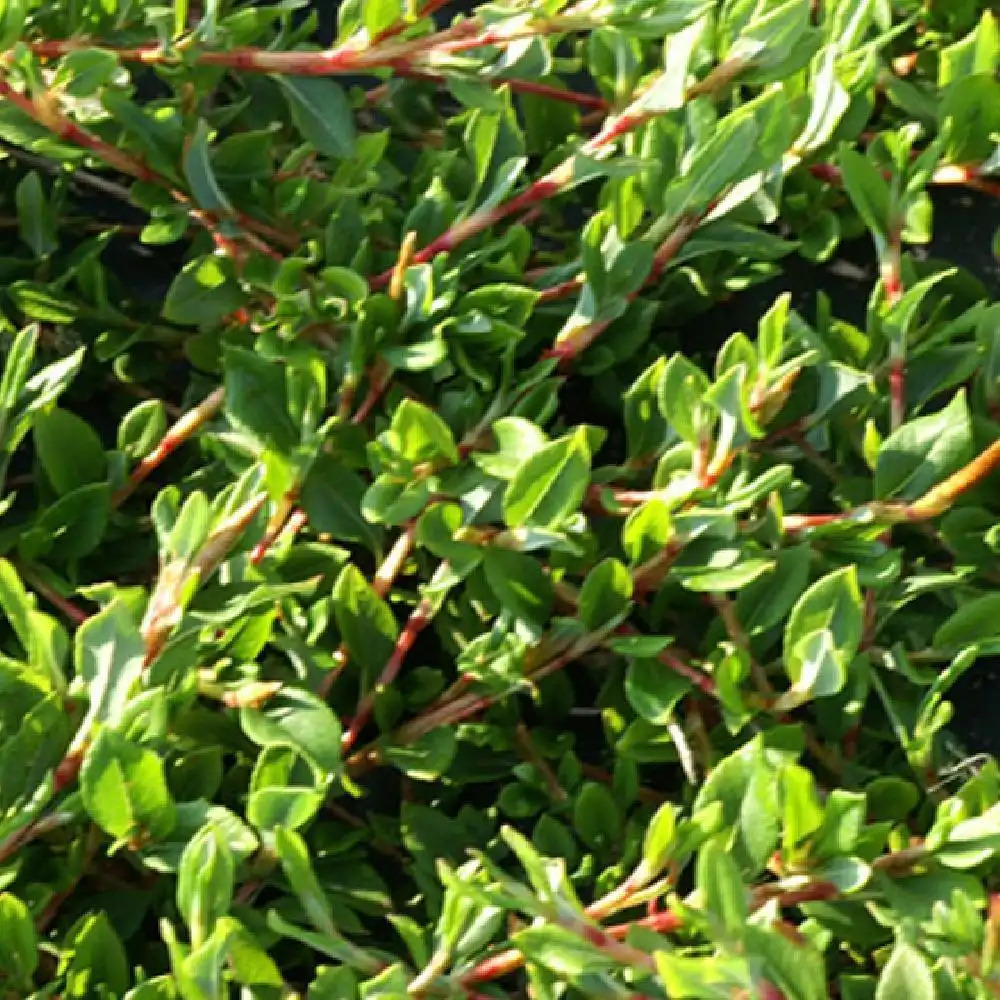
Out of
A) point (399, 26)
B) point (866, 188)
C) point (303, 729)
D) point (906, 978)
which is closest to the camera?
point (906, 978)

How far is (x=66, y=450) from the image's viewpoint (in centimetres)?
92

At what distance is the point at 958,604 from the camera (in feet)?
3.04

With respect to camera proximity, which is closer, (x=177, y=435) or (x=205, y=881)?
(x=205, y=881)

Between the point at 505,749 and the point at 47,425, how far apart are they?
1.08 feet

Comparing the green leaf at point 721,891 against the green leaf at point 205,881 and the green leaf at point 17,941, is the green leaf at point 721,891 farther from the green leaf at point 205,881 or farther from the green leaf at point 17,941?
the green leaf at point 17,941

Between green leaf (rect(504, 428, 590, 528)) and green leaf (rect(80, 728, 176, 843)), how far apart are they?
0.73ft

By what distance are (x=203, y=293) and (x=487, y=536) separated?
25 centimetres

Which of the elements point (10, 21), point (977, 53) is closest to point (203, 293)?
point (10, 21)

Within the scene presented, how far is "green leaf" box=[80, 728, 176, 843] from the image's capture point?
715mm

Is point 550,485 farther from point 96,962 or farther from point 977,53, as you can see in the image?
point 977,53

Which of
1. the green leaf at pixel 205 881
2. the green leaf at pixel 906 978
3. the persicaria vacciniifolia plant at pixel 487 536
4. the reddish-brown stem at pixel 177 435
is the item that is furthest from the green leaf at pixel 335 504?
the green leaf at pixel 906 978

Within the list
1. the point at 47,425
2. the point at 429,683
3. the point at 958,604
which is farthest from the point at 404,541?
A: the point at 958,604

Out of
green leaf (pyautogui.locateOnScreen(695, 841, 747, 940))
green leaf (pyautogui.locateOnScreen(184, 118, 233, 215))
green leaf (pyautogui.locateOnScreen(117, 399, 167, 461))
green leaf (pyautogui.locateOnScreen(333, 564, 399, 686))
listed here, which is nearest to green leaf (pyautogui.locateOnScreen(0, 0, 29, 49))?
green leaf (pyautogui.locateOnScreen(184, 118, 233, 215))

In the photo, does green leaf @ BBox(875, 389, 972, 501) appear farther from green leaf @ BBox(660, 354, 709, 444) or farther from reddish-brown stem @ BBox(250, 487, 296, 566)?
reddish-brown stem @ BBox(250, 487, 296, 566)
